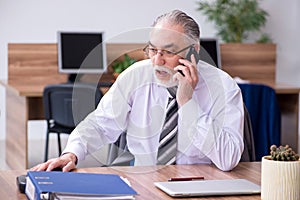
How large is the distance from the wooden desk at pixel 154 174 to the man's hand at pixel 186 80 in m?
0.21

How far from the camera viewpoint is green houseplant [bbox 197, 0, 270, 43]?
260 inches

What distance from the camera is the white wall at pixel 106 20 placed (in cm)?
641

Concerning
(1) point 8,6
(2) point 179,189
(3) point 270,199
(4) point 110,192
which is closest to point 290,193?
(3) point 270,199

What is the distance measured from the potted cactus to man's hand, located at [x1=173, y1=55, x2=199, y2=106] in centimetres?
47

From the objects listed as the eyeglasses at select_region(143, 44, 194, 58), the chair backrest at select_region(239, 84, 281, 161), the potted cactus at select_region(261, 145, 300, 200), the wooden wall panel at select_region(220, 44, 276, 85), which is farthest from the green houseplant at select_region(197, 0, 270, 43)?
the potted cactus at select_region(261, 145, 300, 200)

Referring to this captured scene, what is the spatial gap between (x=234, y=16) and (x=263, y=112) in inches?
98.0

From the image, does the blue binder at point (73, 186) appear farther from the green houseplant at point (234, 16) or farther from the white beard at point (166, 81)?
the green houseplant at point (234, 16)

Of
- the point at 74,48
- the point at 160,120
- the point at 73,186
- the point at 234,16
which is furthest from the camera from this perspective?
the point at 234,16

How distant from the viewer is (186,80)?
78.0 inches

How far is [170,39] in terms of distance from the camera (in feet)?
6.15

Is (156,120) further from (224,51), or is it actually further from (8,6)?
(8,6)

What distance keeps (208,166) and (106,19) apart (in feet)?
15.8

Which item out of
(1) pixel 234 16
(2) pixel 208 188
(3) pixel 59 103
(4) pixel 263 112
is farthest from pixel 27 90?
(1) pixel 234 16

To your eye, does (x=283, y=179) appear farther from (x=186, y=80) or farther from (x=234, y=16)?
(x=234, y=16)
